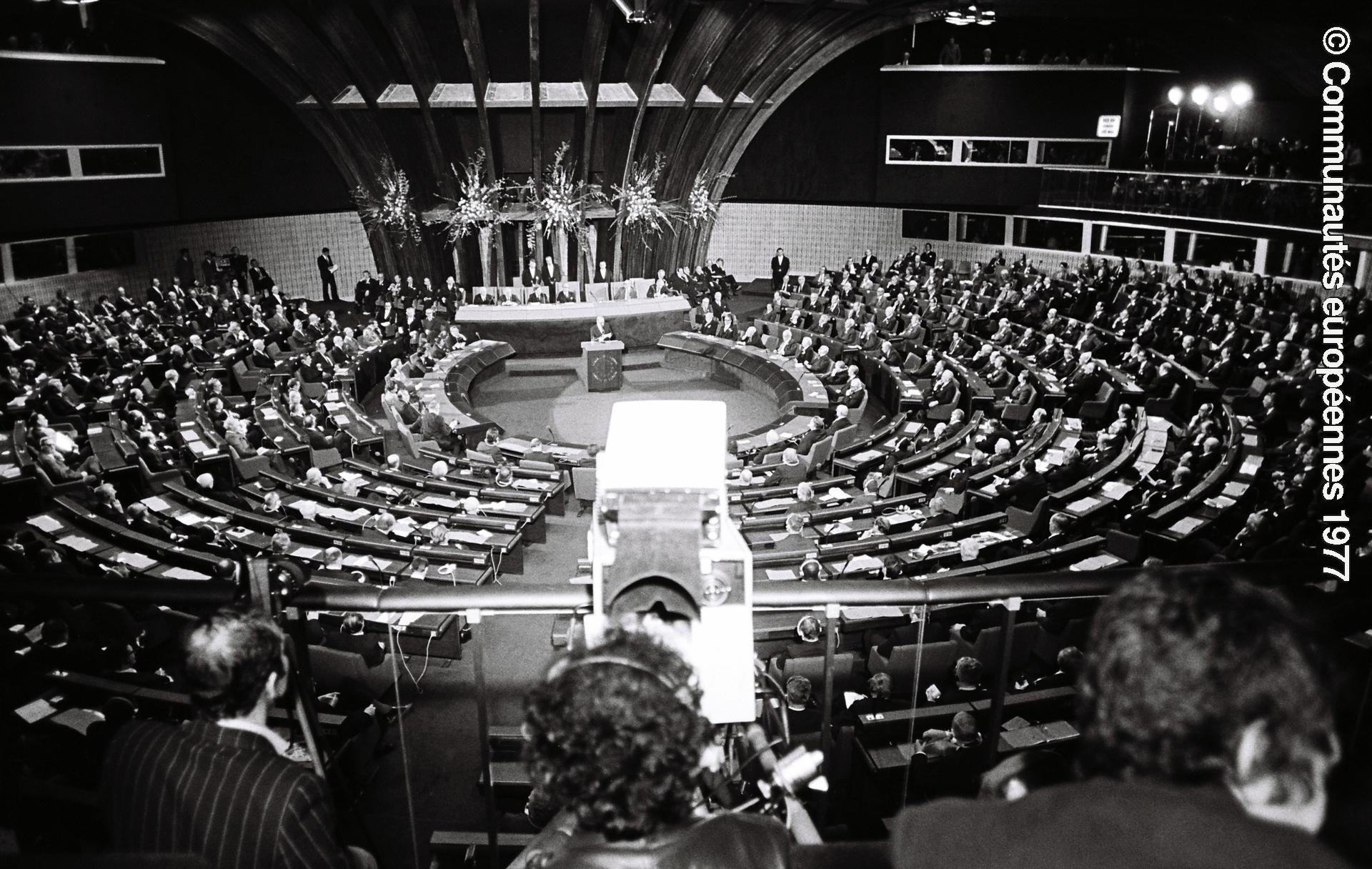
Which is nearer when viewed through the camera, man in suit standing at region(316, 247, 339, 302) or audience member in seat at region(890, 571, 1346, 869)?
audience member in seat at region(890, 571, 1346, 869)

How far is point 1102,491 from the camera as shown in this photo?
14.0 m

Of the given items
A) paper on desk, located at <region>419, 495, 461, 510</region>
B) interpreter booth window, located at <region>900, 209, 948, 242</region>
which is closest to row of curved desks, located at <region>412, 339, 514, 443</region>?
paper on desk, located at <region>419, 495, 461, 510</region>

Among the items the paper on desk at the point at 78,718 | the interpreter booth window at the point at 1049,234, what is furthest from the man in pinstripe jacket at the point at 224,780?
the interpreter booth window at the point at 1049,234

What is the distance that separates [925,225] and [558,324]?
57.8ft

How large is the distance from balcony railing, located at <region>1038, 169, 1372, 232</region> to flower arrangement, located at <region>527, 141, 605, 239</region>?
1695 centimetres

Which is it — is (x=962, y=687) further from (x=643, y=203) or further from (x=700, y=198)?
(x=700, y=198)

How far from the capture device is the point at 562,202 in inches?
1168

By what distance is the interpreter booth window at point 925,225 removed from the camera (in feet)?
120

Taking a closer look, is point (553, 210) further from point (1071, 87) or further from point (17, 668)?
point (17, 668)

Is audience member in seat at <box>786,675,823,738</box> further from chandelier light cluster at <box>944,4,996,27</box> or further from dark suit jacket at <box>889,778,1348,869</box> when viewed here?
chandelier light cluster at <box>944,4,996,27</box>

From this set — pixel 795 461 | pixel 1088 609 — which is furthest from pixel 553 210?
pixel 1088 609

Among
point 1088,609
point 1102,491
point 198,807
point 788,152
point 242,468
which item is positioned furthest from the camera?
point 788,152

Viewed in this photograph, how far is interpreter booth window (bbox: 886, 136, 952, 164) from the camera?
3475cm

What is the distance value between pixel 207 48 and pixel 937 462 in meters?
29.2
